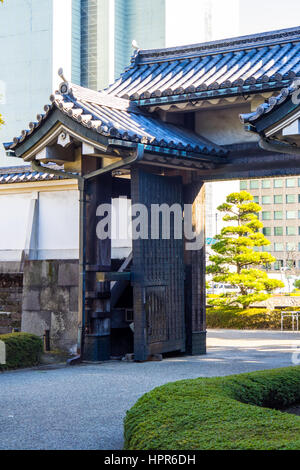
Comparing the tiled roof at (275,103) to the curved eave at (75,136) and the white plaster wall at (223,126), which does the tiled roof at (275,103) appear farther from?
the white plaster wall at (223,126)

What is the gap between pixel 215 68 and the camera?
13625 millimetres

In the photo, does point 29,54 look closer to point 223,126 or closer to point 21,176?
point 21,176

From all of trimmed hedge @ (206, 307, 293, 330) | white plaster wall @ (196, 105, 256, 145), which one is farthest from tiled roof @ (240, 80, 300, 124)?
trimmed hedge @ (206, 307, 293, 330)

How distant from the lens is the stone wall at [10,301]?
15594 mm

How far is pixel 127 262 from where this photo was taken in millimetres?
13844

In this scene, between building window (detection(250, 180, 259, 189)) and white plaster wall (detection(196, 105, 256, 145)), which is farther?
Result: building window (detection(250, 180, 259, 189))

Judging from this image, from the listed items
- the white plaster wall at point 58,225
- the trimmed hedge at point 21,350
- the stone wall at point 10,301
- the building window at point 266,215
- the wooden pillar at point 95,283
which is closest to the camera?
the trimmed hedge at point 21,350

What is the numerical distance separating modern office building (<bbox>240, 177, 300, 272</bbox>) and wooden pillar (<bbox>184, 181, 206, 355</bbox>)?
7351 cm

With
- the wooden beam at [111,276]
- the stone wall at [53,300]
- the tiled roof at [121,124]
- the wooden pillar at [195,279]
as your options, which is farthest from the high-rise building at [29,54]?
the wooden beam at [111,276]

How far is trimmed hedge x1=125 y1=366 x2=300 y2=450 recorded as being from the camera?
467cm

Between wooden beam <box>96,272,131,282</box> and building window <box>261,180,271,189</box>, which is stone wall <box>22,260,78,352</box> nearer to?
wooden beam <box>96,272,131,282</box>

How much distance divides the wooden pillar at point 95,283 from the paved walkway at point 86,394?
17.7 inches

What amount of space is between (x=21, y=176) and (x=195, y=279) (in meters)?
4.63

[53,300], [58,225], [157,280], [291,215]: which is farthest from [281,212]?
[157,280]
